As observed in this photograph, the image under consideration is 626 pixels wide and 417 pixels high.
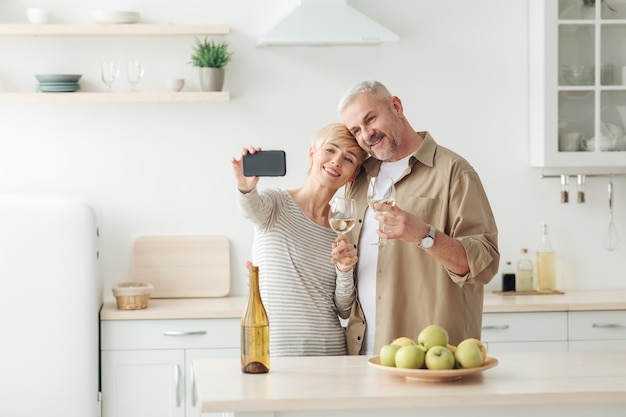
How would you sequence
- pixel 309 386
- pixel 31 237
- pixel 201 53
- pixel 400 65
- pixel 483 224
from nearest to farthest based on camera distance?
pixel 309 386, pixel 483 224, pixel 31 237, pixel 201 53, pixel 400 65

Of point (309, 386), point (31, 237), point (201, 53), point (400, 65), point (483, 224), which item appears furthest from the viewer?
point (400, 65)

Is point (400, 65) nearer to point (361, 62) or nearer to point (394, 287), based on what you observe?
point (361, 62)

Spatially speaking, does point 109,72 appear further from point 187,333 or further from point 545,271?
point 545,271

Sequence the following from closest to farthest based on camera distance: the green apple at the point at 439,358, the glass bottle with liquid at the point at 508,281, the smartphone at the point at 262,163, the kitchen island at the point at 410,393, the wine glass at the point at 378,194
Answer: the kitchen island at the point at 410,393 < the green apple at the point at 439,358 < the wine glass at the point at 378,194 < the smartphone at the point at 262,163 < the glass bottle with liquid at the point at 508,281

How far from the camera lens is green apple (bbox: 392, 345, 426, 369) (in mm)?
2414

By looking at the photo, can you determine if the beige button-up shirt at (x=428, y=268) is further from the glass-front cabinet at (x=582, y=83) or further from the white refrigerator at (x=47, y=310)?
the glass-front cabinet at (x=582, y=83)

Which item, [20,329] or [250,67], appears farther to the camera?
[250,67]

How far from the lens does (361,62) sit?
4.66 m

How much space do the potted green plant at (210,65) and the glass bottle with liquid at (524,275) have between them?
1636 mm

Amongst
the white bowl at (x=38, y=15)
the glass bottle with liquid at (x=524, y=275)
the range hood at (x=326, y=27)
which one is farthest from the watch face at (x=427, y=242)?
the white bowl at (x=38, y=15)

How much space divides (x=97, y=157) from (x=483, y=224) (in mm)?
2233

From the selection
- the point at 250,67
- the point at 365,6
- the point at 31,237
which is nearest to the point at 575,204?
the point at 365,6

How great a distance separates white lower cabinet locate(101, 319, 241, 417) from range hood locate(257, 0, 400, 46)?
123 centimetres

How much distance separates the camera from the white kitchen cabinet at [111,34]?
427cm
